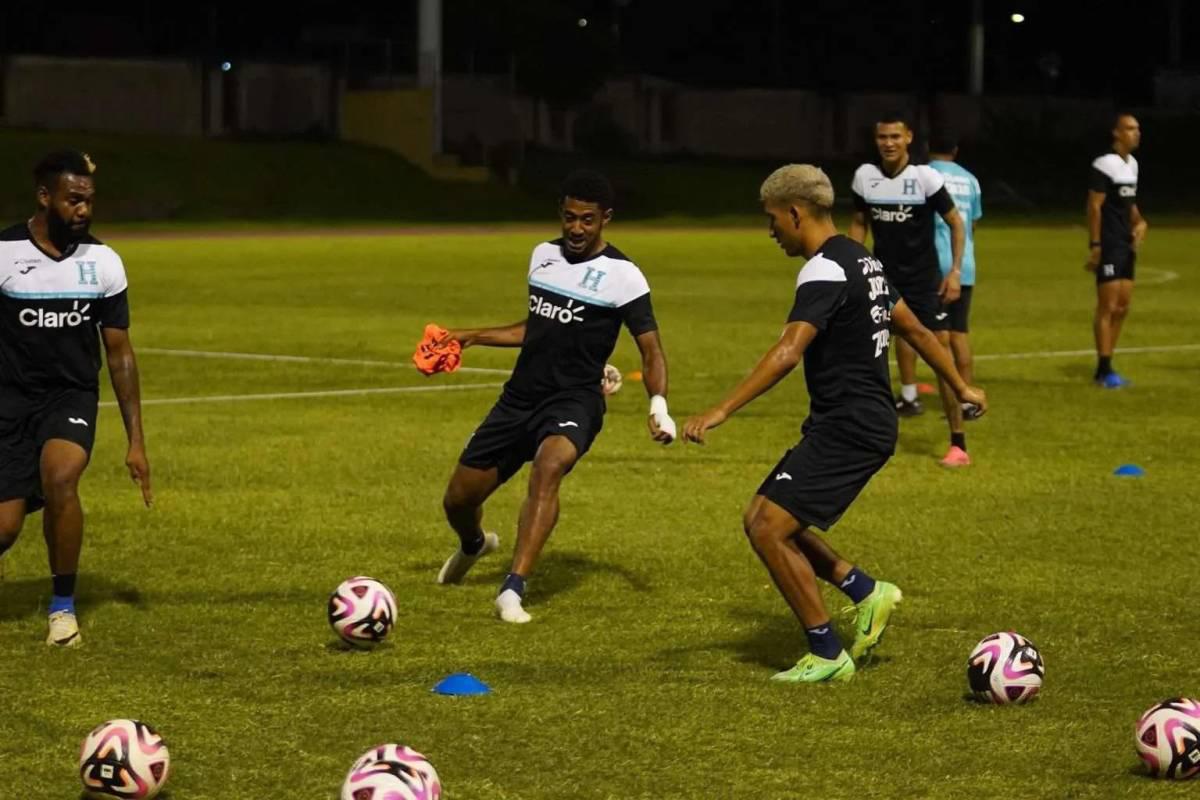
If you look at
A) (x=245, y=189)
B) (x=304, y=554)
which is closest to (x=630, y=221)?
(x=245, y=189)

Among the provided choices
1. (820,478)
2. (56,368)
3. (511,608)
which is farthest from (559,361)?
(56,368)

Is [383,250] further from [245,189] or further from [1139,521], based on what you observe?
[1139,521]

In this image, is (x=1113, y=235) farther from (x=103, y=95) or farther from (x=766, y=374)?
(x=103, y=95)

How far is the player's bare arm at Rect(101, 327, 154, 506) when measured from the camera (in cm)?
978

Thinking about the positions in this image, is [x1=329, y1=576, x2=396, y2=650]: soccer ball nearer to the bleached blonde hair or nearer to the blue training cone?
the blue training cone

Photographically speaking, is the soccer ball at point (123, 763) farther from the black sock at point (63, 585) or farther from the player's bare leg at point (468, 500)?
the player's bare leg at point (468, 500)

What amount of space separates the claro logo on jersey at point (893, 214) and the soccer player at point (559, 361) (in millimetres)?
6345

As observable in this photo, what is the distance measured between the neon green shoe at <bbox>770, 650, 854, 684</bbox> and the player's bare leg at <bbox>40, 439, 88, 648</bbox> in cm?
316

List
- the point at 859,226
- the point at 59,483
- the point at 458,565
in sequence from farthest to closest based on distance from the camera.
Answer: the point at 859,226 → the point at 458,565 → the point at 59,483

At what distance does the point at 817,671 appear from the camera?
8891mm

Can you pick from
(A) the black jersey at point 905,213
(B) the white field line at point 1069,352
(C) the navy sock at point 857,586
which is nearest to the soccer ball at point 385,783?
(C) the navy sock at point 857,586

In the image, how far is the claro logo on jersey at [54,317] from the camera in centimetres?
960

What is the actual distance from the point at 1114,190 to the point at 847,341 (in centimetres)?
1207

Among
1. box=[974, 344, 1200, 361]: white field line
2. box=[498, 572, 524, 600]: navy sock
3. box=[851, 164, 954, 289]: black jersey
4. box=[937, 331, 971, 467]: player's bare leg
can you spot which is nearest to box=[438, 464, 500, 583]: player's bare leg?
box=[498, 572, 524, 600]: navy sock
